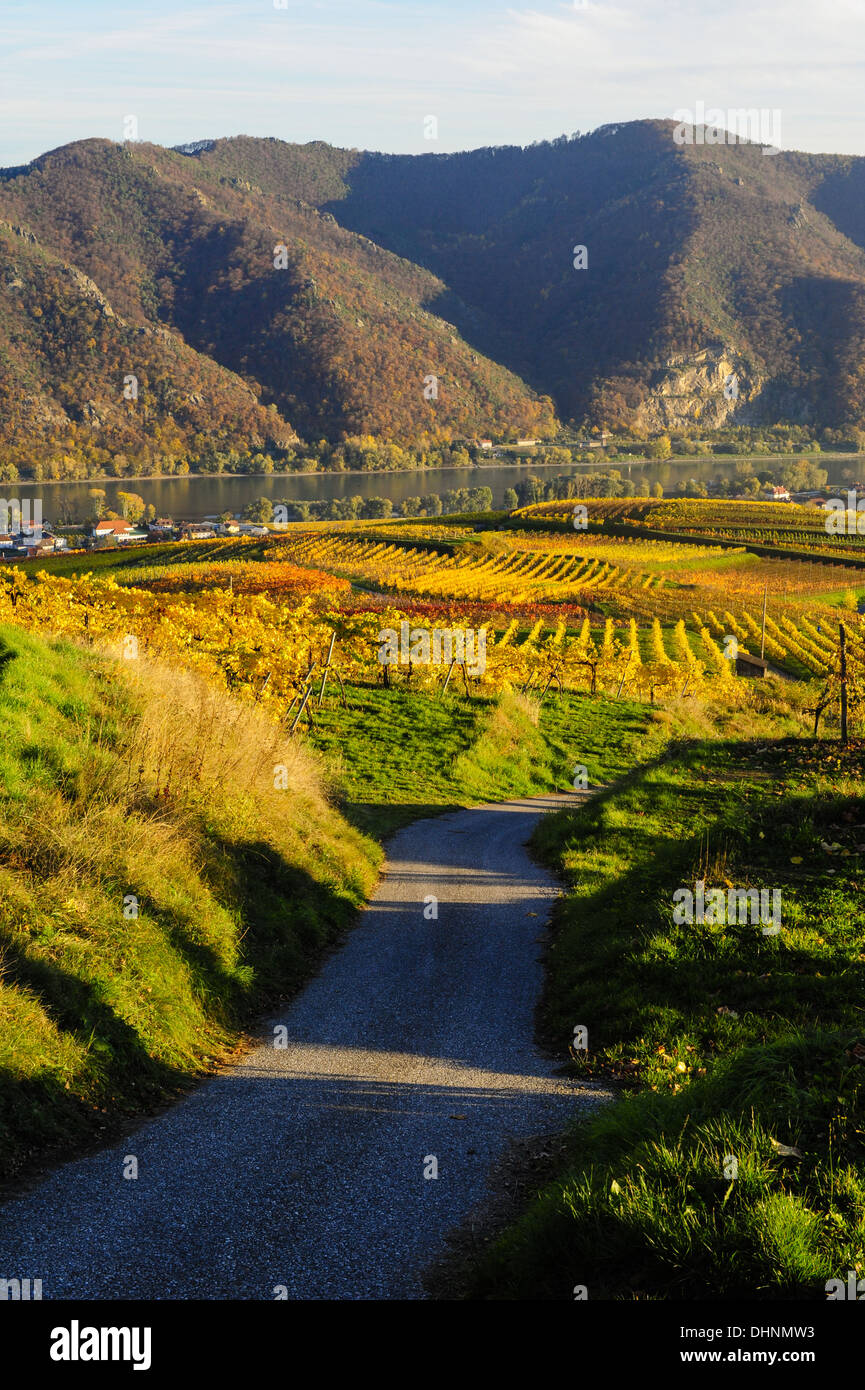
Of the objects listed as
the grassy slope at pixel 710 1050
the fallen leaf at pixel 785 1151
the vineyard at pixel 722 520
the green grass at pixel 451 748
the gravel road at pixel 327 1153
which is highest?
the vineyard at pixel 722 520

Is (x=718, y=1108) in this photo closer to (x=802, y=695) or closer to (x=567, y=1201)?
(x=567, y=1201)

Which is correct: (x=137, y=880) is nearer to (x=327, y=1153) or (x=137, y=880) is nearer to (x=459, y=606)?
(x=327, y=1153)

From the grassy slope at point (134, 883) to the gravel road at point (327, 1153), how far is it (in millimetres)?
533

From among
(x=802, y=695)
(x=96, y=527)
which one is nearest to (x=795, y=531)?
(x=96, y=527)

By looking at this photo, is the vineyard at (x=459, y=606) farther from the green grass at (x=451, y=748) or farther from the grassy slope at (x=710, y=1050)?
the grassy slope at (x=710, y=1050)

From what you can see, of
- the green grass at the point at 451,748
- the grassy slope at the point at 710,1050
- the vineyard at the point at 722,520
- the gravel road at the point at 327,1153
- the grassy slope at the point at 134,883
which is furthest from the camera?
the vineyard at the point at 722,520

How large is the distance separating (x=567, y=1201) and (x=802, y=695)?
42.2m

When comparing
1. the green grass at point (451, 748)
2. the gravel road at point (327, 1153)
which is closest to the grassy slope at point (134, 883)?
the gravel road at point (327, 1153)

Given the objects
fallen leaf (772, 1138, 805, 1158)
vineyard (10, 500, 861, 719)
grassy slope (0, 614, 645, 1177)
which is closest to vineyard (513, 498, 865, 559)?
vineyard (10, 500, 861, 719)

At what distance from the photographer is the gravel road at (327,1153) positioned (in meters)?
5.95

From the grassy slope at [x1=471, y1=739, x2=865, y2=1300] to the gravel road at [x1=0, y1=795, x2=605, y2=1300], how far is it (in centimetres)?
70

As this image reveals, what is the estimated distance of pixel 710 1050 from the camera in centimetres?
869

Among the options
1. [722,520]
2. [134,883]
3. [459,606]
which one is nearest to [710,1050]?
[134,883]

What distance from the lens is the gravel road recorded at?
5953 mm
